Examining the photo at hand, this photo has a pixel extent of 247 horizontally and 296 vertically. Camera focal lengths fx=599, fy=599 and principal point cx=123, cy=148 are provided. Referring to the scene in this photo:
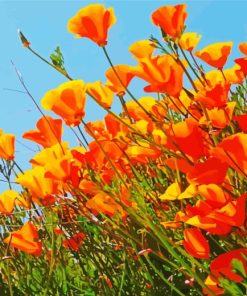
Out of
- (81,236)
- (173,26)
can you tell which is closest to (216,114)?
(173,26)

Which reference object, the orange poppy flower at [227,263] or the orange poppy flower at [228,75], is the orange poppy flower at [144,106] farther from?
the orange poppy flower at [227,263]

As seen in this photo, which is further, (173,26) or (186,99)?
(186,99)

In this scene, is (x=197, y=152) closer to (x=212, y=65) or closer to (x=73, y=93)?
(x=73, y=93)

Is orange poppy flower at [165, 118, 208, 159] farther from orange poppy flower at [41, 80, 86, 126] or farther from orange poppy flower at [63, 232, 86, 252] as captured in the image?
orange poppy flower at [63, 232, 86, 252]

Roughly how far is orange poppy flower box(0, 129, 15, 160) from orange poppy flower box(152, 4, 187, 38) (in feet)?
2.21

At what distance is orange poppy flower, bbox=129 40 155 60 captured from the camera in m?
1.69

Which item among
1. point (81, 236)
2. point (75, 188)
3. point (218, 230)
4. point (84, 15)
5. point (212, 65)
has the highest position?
point (84, 15)

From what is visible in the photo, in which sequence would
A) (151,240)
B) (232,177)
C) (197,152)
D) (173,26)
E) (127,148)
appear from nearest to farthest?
1. (197,152)
2. (232,177)
3. (173,26)
4. (151,240)
5. (127,148)

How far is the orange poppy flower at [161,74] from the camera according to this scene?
143 cm

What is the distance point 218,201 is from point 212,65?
79 cm

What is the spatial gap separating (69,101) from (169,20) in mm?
351

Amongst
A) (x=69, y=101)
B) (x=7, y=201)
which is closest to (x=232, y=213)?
(x=69, y=101)

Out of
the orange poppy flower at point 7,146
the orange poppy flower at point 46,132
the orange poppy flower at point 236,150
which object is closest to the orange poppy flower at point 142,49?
the orange poppy flower at point 46,132

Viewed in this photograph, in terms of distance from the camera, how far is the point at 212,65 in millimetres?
1826
